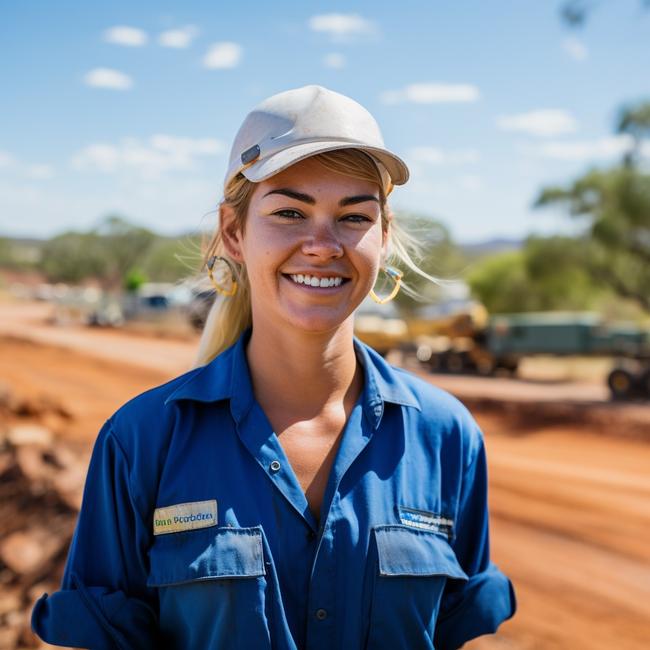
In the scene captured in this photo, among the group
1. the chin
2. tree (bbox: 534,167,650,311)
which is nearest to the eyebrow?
the chin

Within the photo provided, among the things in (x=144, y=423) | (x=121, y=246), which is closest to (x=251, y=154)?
(x=144, y=423)

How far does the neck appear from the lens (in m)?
2.34

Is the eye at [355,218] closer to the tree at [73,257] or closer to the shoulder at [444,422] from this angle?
the shoulder at [444,422]

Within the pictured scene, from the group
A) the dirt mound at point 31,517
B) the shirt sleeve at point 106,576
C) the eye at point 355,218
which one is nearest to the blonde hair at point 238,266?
the eye at point 355,218

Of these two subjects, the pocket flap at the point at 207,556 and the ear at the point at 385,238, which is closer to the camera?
the pocket flap at the point at 207,556

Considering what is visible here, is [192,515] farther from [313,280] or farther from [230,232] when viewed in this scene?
[230,232]

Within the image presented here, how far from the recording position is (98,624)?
2.10 meters

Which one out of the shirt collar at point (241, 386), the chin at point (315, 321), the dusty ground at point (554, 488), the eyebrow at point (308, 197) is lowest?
the dusty ground at point (554, 488)

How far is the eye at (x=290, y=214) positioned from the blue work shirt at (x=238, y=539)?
1.59ft

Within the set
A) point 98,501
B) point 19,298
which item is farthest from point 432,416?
point 19,298

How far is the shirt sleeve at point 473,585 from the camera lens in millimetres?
2367

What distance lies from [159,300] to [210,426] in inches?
1384

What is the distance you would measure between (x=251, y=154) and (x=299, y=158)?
17 centimetres

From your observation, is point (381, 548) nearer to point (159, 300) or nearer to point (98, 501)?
point (98, 501)
